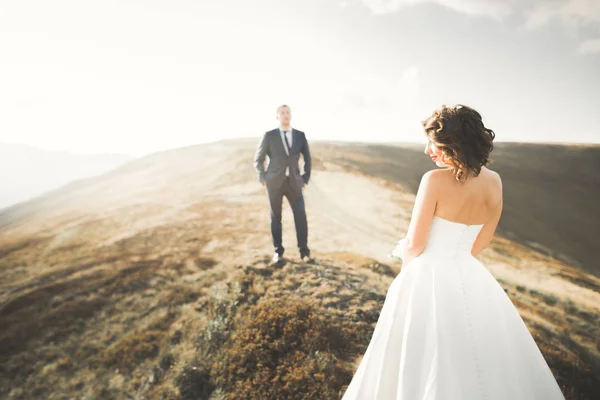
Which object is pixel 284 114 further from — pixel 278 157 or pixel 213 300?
pixel 213 300

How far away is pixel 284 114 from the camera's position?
5941 mm

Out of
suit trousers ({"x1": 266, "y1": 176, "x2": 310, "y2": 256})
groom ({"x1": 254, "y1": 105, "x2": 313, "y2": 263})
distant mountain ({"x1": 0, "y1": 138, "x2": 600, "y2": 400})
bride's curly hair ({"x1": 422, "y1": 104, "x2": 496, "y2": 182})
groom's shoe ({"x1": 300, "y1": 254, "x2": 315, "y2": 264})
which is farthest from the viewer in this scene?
groom's shoe ({"x1": 300, "y1": 254, "x2": 315, "y2": 264})

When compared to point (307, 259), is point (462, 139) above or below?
above

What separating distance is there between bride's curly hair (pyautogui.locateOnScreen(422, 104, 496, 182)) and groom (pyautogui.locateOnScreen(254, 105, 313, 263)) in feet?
13.5


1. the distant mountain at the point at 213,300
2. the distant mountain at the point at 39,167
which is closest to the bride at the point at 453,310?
the distant mountain at the point at 213,300

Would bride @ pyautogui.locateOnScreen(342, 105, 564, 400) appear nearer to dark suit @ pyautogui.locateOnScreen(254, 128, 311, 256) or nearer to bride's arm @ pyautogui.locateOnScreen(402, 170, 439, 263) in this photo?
bride's arm @ pyautogui.locateOnScreen(402, 170, 439, 263)

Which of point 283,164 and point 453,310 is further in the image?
point 283,164

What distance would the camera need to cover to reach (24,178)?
89.2 metres

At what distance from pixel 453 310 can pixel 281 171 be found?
4.43 meters

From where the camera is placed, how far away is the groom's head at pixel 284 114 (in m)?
5.92

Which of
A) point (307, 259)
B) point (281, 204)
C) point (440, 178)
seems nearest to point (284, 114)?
point (281, 204)

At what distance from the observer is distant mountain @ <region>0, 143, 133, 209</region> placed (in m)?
83.1

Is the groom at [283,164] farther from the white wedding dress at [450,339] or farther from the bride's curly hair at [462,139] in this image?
the bride's curly hair at [462,139]

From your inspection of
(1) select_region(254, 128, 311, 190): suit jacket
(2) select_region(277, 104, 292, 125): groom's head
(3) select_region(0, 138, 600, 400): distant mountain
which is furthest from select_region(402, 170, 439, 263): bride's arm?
(2) select_region(277, 104, 292, 125): groom's head
